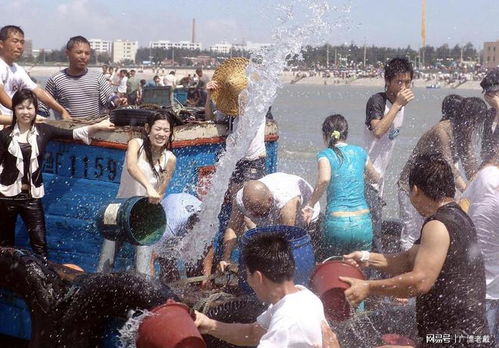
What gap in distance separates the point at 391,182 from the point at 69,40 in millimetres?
9799

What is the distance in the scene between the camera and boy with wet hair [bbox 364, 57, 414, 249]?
656 centimetres

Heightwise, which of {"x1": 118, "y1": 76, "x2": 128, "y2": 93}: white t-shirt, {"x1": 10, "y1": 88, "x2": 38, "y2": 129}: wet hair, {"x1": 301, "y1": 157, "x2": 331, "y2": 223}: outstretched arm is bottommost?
{"x1": 301, "y1": 157, "x2": 331, "y2": 223}: outstretched arm

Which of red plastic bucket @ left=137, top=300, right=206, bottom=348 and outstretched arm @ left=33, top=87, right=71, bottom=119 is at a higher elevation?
outstretched arm @ left=33, top=87, right=71, bottom=119

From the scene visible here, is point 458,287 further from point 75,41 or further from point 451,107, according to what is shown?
point 75,41

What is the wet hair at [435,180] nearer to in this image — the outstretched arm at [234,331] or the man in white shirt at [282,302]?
the man in white shirt at [282,302]

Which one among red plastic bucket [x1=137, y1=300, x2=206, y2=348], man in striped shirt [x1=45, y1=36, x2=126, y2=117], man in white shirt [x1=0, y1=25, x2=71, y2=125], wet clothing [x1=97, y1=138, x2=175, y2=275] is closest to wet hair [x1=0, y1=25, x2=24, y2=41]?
man in white shirt [x1=0, y1=25, x2=71, y2=125]

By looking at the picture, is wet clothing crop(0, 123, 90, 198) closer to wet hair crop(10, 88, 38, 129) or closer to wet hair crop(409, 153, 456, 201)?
wet hair crop(10, 88, 38, 129)

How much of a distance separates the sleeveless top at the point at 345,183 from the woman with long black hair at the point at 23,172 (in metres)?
1.78

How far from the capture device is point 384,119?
6.58 metres

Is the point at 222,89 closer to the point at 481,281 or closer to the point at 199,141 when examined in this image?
the point at 199,141

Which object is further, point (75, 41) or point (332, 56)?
point (332, 56)

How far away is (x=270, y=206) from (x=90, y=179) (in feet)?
5.18

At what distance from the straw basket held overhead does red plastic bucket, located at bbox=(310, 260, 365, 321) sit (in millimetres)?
2846

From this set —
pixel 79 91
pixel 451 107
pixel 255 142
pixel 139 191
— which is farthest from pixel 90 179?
pixel 451 107
